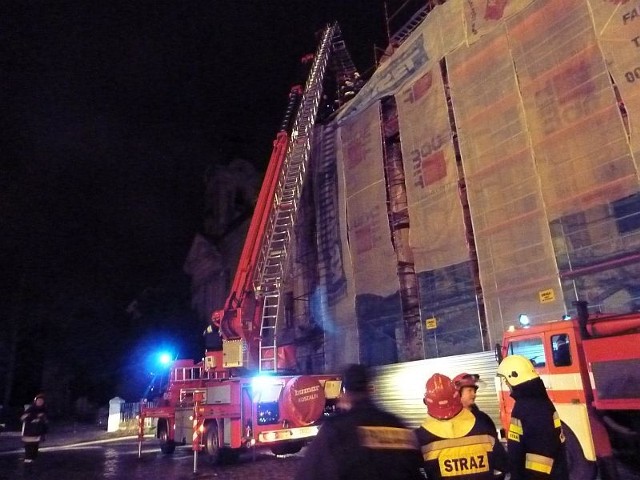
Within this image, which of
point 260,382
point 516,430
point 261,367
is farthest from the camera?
point 261,367

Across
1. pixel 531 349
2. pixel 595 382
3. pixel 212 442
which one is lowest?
pixel 212 442

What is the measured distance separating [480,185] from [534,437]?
8217 millimetres

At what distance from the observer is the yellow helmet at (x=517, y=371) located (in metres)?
3.67

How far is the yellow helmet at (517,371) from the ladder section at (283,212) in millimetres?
8544

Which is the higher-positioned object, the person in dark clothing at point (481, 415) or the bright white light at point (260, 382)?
the bright white light at point (260, 382)

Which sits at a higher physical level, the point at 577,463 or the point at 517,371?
the point at 517,371

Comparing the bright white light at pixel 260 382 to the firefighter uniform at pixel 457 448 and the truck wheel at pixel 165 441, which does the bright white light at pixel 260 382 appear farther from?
the firefighter uniform at pixel 457 448

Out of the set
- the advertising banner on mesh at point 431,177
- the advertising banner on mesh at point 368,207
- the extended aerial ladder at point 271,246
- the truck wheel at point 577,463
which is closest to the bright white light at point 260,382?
the extended aerial ladder at point 271,246

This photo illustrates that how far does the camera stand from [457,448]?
278 centimetres

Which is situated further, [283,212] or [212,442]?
[283,212]

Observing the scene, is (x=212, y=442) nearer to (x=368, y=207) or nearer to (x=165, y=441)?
(x=165, y=441)

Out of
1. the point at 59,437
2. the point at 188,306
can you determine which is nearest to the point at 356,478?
the point at 59,437

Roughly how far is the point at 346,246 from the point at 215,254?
14.1 meters

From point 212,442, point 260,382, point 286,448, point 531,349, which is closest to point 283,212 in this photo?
point 260,382
